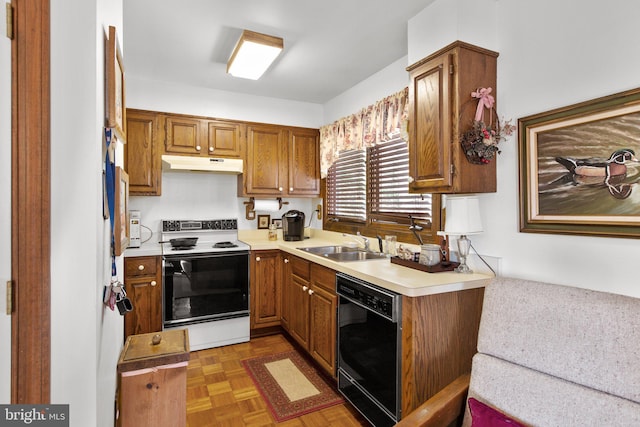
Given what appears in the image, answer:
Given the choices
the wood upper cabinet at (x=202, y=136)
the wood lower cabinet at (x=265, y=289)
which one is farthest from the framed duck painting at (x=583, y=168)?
the wood upper cabinet at (x=202, y=136)

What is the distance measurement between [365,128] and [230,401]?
2.42 metres

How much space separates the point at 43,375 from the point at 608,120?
2266 millimetres

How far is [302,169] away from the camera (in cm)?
380

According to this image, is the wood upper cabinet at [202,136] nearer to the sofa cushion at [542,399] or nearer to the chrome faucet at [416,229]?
the chrome faucet at [416,229]

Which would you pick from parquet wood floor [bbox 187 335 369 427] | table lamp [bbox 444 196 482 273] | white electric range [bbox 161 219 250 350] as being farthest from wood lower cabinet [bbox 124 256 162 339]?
table lamp [bbox 444 196 482 273]

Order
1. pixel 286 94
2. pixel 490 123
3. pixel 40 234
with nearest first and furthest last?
1. pixel 40 234
2. pixel 490 123
3. pixel 286 94

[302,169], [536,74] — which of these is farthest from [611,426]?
[302,169]

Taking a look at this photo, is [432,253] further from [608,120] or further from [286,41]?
[286,41]

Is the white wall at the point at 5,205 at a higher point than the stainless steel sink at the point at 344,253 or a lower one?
higher

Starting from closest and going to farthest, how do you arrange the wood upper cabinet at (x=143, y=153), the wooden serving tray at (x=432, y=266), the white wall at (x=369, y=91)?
the wooden serving tray at (x=432, y=266), the white wall at (x=369, y=91), the wood upper cabinet at (x=143, y=153)

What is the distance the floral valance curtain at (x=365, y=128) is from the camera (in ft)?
8.38

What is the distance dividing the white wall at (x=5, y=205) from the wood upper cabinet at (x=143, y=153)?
2.33 m

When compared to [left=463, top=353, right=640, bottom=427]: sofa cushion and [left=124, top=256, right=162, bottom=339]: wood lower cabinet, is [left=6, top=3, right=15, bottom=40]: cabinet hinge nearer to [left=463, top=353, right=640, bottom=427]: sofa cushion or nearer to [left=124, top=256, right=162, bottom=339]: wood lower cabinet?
[left=463, top=353, right=640, bottom=427]: sofa cushion

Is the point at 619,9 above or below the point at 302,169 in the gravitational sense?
above
